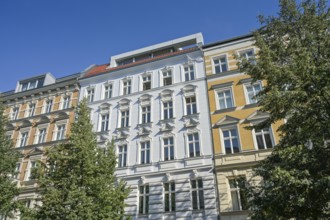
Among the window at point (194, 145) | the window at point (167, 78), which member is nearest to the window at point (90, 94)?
the window at point (167, 78)

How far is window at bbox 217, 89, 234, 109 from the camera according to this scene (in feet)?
67.9

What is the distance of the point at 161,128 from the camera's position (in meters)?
21.2

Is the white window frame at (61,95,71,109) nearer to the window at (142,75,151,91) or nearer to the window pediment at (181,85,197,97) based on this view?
the window at (142,75,151,91)

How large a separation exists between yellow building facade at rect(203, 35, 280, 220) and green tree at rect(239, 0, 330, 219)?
4021 millimetres

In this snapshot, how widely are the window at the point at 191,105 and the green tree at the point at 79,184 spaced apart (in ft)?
26.1

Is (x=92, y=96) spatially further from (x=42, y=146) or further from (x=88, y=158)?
(x=88, y=158)

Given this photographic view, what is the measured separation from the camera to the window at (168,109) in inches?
862

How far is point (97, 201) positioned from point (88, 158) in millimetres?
2244

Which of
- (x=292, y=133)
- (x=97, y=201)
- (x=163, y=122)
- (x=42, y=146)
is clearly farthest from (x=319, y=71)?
(x=42, y=146)

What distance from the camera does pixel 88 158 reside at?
1437 cm

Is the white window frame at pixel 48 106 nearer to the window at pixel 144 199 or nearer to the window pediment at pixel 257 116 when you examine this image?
the window at pixel 144 199

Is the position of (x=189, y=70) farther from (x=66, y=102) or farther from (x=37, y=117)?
(x=37, y=117)

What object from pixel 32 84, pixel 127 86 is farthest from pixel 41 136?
pixel 127 86

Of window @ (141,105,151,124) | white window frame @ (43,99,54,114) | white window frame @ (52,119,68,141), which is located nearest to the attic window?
white window frame @ (43,99,54,114)
